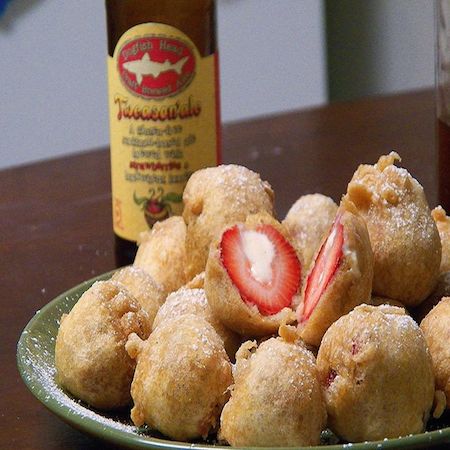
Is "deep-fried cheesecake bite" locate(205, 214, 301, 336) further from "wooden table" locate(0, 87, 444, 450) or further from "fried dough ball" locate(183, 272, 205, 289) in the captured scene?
"wooden table" locate(0, 87, 444, 450)

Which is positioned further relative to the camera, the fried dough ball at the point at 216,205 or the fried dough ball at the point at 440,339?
the fried dough ball at the point at 216,205

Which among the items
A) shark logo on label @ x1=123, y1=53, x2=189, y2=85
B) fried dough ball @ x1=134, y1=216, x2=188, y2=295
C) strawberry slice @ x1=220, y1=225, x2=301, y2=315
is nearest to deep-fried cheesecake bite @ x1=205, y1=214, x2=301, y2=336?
strawberry slice @ x1=220, y1=225, x2=301, y2=315

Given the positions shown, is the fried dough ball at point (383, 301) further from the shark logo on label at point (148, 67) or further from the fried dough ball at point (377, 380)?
the shark logo on label at point (148, 67)

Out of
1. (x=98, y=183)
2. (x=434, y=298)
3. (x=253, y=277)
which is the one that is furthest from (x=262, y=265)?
(x=98, y=183)

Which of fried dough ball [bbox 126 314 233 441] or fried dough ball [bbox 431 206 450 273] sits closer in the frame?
fried dough ball [bbox 126 314 233 441]

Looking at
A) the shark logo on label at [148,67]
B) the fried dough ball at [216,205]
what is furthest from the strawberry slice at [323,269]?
the shark logo on label at [148,67]
